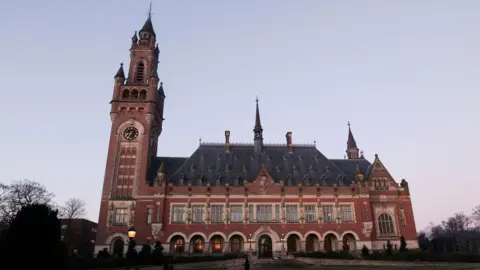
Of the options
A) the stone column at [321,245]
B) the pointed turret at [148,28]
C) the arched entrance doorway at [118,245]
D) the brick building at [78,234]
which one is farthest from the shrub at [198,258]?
the brick building at [78,234]

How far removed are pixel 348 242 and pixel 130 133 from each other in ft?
134

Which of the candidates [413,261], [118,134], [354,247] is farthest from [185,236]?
[413,261]

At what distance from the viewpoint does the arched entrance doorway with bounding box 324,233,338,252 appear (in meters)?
54.8

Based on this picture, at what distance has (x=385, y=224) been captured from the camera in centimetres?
5628

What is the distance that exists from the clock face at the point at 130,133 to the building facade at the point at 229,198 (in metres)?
0.17

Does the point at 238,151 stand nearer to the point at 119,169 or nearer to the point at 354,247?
the point at 119,169

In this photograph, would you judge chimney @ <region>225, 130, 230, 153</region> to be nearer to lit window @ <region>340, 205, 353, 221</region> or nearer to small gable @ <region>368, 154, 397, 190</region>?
lit window @ <region>340, 205, 353, 221</region>

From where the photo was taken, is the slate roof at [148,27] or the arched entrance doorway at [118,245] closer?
the arched entrance doorway at [118,245]

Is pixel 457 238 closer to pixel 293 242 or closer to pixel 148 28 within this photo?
pixel 293 242

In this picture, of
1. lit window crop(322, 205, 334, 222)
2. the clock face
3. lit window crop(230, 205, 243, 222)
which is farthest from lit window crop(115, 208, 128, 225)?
lit window crop(322, 205, 334, 222)

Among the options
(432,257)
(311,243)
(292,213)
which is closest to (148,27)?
(292,213)

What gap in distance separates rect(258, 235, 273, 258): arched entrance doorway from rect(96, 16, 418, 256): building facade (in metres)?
0.16

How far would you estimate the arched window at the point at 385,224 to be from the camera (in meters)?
55.8

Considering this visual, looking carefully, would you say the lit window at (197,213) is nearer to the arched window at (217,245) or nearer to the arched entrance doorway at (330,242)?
the arched window at (217,245)
